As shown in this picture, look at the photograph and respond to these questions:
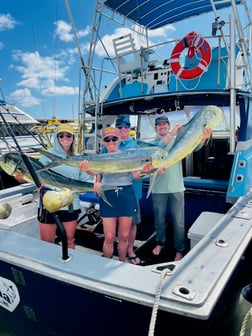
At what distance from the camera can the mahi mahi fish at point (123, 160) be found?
193 centimetres

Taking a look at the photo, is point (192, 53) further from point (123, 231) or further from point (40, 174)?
point (40, 174)

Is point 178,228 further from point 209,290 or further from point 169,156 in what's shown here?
point 209,290

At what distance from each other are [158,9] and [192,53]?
1993 millimetres

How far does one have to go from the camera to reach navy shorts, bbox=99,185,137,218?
241cm

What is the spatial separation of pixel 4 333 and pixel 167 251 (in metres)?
1.84

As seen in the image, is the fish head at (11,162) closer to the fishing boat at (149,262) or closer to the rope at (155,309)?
the fishing boat at (149,262)

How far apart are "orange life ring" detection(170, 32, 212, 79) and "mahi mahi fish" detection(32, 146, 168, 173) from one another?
5.86 feet

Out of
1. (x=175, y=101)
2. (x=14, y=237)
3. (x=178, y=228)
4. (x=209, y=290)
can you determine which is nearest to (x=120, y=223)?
(x=178, y=228)

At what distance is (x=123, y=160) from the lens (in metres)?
1.97

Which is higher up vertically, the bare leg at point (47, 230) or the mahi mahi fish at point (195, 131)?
the mahi mahi fish at point (195, 131)

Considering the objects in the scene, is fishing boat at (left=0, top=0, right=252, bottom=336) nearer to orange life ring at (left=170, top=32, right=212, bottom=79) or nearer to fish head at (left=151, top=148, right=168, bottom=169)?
orange life ring at (left=170, top=32, right=212, bottom=79)

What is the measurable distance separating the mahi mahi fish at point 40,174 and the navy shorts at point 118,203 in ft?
1.21

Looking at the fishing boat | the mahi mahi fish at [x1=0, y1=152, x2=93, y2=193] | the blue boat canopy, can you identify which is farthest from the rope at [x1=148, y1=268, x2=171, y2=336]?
the blue boat canopy

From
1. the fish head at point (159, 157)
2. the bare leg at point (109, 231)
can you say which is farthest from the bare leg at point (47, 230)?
the fish head at point (159, 157)
